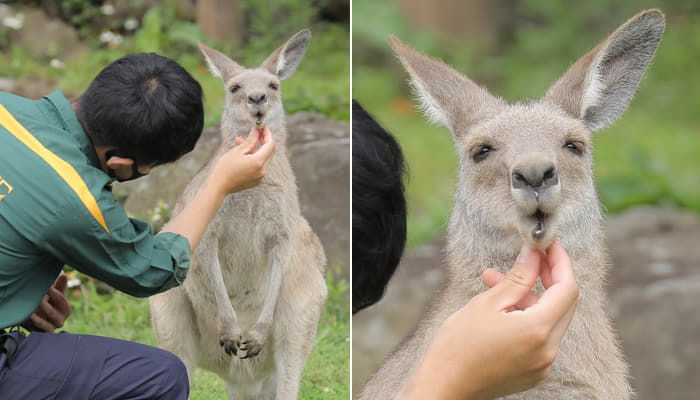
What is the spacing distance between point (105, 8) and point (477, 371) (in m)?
4.57

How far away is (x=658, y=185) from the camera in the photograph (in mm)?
6355

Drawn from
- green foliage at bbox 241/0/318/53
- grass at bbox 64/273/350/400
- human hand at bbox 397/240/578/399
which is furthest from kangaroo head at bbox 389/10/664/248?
green foliage at bbox 241/0/318/53

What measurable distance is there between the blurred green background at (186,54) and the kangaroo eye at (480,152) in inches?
48.4

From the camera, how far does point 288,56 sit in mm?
3365

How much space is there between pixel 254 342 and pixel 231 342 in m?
0.08

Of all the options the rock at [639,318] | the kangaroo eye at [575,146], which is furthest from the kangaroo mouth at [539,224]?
the rock at [639,318]

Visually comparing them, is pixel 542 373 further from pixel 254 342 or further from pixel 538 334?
pixel 254 342

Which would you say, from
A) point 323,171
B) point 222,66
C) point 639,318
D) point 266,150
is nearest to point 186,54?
point 323,171

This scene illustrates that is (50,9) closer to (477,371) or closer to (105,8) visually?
(105,8)

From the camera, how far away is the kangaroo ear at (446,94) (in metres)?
2.55

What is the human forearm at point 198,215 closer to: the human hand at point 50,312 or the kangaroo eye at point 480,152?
the human hand at point 50,312

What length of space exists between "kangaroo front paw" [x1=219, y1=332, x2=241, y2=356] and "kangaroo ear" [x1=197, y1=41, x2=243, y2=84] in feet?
2.89

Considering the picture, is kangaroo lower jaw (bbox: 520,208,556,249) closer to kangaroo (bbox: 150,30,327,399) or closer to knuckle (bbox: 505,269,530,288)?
knuckle (bbox: 505,269,530,288)

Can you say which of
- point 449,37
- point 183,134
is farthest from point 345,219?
point 449,37
